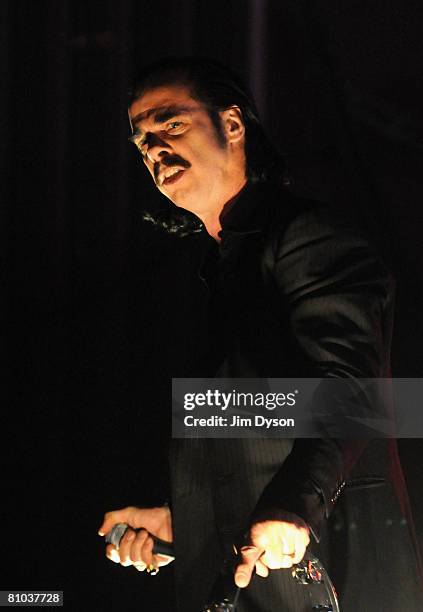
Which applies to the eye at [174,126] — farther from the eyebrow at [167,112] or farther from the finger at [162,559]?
the finger at [162,559]

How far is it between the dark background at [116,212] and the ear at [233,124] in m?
0.11

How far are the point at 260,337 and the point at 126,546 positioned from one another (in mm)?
428

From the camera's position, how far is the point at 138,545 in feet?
5.31

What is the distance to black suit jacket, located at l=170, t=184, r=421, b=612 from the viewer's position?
157cm

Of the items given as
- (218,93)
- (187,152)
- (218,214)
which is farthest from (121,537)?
(218,93)

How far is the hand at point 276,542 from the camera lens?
1337 millimetres

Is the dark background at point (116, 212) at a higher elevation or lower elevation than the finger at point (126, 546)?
higher

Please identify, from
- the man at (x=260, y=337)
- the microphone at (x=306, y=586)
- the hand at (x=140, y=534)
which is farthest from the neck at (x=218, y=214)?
the microphone at (x=306, y=586)

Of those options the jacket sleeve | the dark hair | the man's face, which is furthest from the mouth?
the jacket sleeve

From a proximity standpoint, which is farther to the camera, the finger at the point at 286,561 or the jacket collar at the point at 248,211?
the jacket collar at the point at 248,211

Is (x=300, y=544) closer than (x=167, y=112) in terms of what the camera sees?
Yes

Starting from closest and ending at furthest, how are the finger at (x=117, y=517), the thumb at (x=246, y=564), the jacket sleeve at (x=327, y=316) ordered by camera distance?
the thumb at (x=246, y=564) → the jacket sleeve at (x=327, y=316) → the finger at (x=117, y=517)

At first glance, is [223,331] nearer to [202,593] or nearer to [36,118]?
[202,593]

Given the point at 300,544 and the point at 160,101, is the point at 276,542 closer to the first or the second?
the point at 300,544
